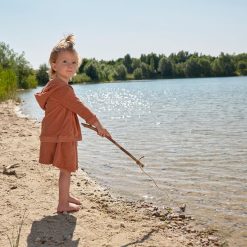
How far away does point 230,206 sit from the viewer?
610 cm

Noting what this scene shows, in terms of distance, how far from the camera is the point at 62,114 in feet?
15.9

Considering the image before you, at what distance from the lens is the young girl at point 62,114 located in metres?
4.80

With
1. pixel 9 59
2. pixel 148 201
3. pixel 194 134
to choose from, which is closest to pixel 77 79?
pixel 9 59

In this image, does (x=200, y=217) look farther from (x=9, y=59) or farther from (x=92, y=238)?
(x=9, y=59)

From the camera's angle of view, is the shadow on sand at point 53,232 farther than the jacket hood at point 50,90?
No

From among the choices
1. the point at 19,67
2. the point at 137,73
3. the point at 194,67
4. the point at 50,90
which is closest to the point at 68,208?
the point at 50,90

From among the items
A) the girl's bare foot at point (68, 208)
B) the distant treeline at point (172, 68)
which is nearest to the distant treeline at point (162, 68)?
the distant treeline at point (172, 68)

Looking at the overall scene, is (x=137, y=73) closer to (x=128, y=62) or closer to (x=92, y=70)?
(x=128, y=62)

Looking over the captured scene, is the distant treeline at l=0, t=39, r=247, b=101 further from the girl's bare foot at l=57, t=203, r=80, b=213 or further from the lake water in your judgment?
the girl's bare foot at l=57, t=203, r=80, b=213

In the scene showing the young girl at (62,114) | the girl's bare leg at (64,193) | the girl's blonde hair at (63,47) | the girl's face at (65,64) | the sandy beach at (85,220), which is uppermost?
the girl's blonde hair at (63,47)

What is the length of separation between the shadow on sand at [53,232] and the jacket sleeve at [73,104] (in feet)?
4.00

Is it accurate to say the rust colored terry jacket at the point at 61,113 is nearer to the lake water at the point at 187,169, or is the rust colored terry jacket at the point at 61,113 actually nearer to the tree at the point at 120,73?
the lake water at the point at 187,169

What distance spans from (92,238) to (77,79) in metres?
106

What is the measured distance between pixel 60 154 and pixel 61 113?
1.61ft
